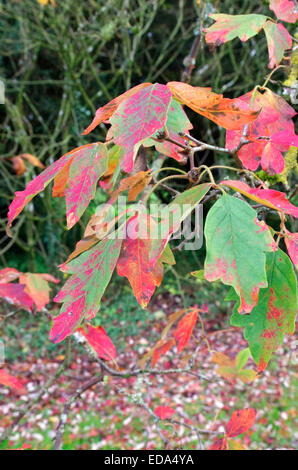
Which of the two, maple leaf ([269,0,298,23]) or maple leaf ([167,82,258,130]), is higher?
maple leaf ([269,0,298,23])

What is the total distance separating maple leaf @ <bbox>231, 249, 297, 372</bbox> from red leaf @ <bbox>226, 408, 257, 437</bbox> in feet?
1.65

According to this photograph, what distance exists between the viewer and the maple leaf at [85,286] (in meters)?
0.38

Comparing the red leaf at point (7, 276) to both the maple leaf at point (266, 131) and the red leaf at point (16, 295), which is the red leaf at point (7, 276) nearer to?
the red leaf at point (16, 295)

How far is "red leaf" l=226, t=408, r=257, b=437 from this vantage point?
2.79 feet

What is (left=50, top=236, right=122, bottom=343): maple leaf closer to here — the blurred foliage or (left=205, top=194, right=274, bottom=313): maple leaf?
(left=205, top=194, right=274, bottom=313): maple leaf

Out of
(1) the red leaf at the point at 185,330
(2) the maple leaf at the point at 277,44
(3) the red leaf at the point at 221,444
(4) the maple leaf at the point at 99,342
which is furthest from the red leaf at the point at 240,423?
(2) the maple leaf at the point at 277,44

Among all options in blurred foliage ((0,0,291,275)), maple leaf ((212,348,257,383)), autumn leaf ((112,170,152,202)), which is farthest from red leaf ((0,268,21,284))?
blurred foliage ((0,0,291,275))

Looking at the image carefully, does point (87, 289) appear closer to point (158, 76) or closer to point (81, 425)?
point (81, 425)

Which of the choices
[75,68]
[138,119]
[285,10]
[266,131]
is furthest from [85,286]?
[75,68]

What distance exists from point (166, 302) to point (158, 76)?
2157 mm

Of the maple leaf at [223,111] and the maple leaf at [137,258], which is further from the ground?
the maple leaf at [223,111]

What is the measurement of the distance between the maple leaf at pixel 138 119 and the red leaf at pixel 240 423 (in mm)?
725
